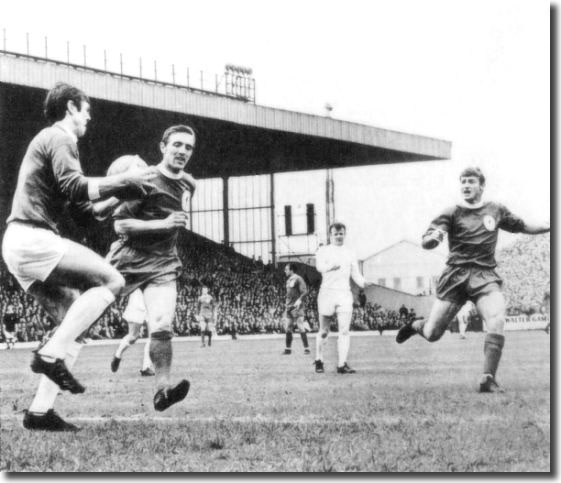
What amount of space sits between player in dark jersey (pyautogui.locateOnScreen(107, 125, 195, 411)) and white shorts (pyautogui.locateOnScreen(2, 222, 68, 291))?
51cm

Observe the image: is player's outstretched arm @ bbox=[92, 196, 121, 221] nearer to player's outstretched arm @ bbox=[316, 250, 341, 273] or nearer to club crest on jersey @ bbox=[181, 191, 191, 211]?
club crest on jersey @ bbox=[181, 191, 191, 211]

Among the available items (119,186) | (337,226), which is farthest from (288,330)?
(119,186)

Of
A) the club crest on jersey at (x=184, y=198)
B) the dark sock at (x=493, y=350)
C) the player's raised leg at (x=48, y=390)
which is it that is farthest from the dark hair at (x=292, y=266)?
the player's raised leg at (x=48, y=390)

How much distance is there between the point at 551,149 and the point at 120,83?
5032mm

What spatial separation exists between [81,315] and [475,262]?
2693 mm

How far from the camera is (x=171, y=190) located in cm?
560

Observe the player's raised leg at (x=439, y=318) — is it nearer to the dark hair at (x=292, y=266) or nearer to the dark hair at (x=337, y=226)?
the dark hair at (x=337, y=226)

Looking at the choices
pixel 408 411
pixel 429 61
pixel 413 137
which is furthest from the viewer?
pixel 413 137

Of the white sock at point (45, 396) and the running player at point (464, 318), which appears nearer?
the white sock at point (45, 396)

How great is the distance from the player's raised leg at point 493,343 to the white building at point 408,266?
21.2 inches

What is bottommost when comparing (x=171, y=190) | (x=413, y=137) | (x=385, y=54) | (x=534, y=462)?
(x=534, y=462)

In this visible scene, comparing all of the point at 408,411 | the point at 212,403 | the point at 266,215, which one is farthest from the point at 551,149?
the point at 266,215

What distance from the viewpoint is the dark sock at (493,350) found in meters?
6.10

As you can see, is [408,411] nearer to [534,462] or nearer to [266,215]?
[534,462]
